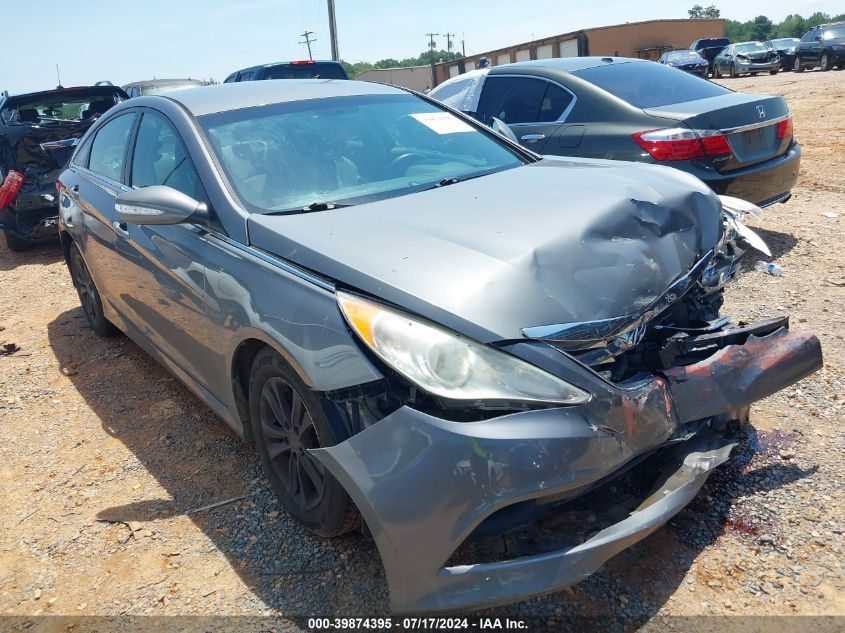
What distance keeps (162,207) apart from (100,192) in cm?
169

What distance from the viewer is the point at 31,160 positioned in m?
7.66

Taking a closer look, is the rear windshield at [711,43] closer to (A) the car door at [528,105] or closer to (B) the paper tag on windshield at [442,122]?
(A) the car door at [528,105]

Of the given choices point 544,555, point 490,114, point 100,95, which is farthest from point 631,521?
point 100,95

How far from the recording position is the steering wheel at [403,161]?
3.22 metres

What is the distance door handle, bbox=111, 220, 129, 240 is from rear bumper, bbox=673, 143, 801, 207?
3.65 m

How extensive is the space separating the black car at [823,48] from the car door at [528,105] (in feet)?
71.8

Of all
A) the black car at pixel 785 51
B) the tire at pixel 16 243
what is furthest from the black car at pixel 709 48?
the tire at pixel 16 243

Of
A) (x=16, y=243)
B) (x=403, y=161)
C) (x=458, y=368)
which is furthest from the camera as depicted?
(x=16, y=243)

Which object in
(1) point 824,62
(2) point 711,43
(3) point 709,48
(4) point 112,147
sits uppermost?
(2) point 711,43

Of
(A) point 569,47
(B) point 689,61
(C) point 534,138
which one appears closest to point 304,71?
(C) point 534,138

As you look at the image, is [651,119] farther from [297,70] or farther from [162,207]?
[297,70]

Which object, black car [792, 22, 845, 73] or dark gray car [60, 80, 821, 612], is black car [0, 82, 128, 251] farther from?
black car [792, 22, 845, 73]

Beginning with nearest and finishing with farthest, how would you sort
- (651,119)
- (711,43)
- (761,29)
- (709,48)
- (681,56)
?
→ (651,119) < (681,56) < (709,48) < (711,43) < (761,29)

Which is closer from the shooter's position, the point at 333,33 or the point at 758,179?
the point at 758,179
